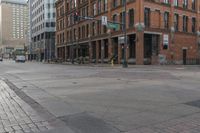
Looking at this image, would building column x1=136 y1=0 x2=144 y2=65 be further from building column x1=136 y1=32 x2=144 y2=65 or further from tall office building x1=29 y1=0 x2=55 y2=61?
tall office building x1=29 y1=0 x2=55 y2=61

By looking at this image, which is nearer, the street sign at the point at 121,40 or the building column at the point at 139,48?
the building column at the point at 139,48

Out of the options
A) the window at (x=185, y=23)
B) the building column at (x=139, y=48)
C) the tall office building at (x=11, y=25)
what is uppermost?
the tall office building at (x=11, y=25)

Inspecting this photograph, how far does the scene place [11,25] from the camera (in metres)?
181

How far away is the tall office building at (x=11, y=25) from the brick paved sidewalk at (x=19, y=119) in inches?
6754

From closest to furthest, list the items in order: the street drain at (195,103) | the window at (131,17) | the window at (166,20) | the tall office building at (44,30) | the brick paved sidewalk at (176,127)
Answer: the brick paved sidewalk at (176,127), the street drain at (195,103), the window at (131,17), the window at (166,20), the tall office building at (44,30)

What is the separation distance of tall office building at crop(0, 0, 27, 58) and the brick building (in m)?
120

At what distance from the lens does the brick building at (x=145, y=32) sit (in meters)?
45.7

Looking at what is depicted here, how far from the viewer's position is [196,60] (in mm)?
56062

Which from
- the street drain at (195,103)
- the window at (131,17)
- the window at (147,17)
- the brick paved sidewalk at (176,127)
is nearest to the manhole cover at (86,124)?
the brick paved sidewalk at (176,127)

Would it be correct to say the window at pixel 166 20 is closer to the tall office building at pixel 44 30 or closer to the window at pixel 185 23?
the window at pixel 185 23

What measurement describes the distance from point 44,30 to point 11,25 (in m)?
78.1

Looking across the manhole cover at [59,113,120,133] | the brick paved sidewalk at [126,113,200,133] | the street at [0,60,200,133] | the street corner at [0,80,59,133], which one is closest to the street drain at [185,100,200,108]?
the street at [0,60,200,133]

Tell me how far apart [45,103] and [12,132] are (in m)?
3.49

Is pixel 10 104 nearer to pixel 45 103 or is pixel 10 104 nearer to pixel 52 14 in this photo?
pixel 45 103
